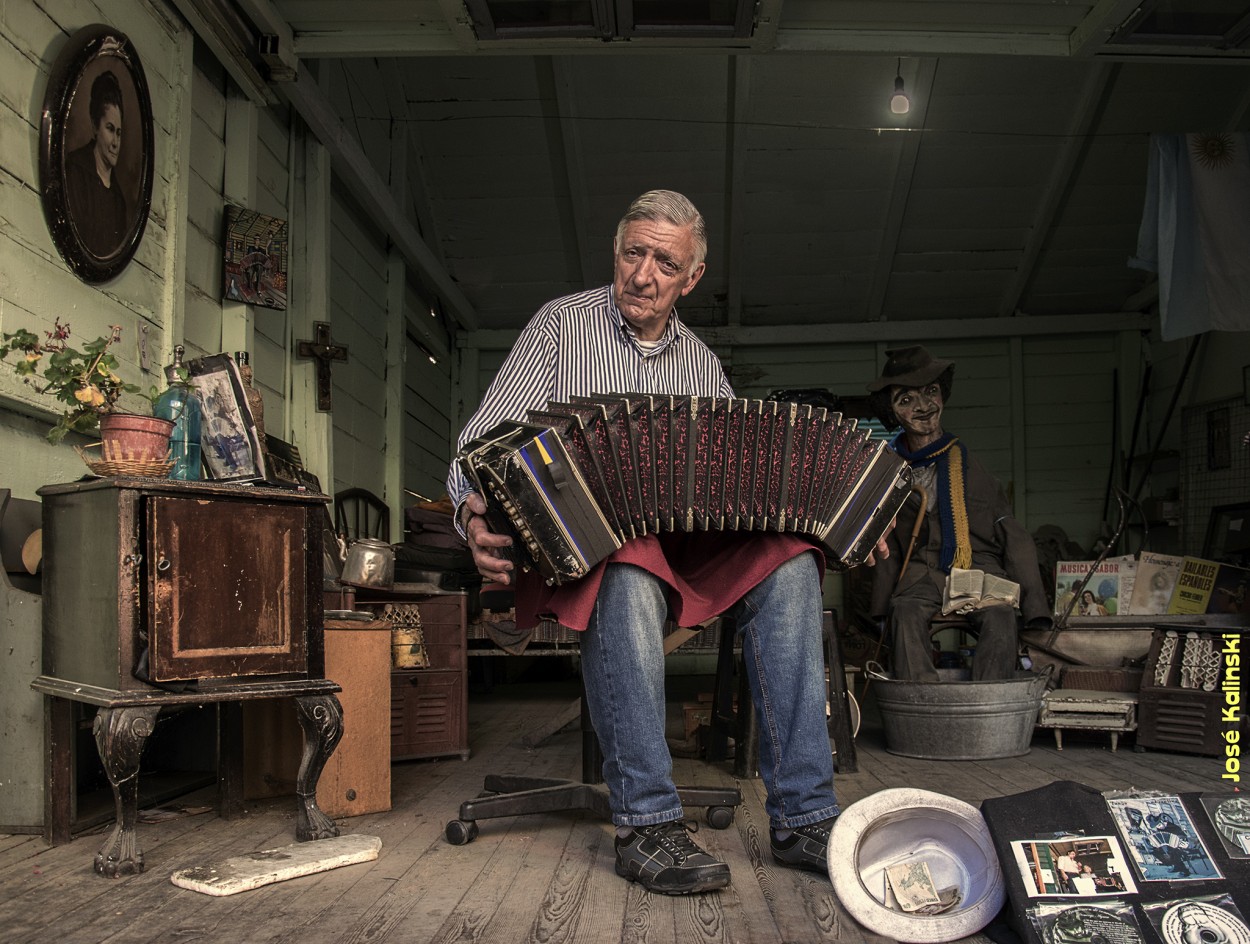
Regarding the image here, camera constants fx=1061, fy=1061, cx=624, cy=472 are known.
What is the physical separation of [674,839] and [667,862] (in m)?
0.06

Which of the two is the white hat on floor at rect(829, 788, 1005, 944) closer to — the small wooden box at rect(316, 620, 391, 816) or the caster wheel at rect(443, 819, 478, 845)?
the caster wheel at rect(443, 819, 478, 845)

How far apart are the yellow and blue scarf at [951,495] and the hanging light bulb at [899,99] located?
218 cm

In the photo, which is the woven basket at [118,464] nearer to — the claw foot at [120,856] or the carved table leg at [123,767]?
the carved table leg at [123,767]

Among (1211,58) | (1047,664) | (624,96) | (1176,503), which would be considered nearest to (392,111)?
(624,96)

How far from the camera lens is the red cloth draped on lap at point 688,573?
2.04m

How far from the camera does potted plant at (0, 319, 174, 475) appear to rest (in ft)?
6.98

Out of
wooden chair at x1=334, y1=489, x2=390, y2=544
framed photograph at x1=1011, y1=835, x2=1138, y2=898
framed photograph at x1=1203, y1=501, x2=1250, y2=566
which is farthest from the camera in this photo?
framed photograph at x1=1203, y1=501, x2=1250, y2=566


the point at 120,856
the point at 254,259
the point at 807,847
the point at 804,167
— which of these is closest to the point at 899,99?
the point at 804,167

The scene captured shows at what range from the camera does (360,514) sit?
5570 millimetres

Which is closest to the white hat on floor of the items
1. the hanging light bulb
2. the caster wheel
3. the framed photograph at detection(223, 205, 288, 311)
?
the caster wheel

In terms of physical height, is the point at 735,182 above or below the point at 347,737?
above

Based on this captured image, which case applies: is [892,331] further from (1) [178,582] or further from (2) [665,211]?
(1) [178,582]

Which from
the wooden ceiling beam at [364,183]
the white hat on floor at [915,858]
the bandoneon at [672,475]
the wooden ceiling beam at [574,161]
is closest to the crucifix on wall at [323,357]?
the wooden ceiling beam at [364,183]

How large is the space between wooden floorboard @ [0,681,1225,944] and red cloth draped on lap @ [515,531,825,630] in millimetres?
492
